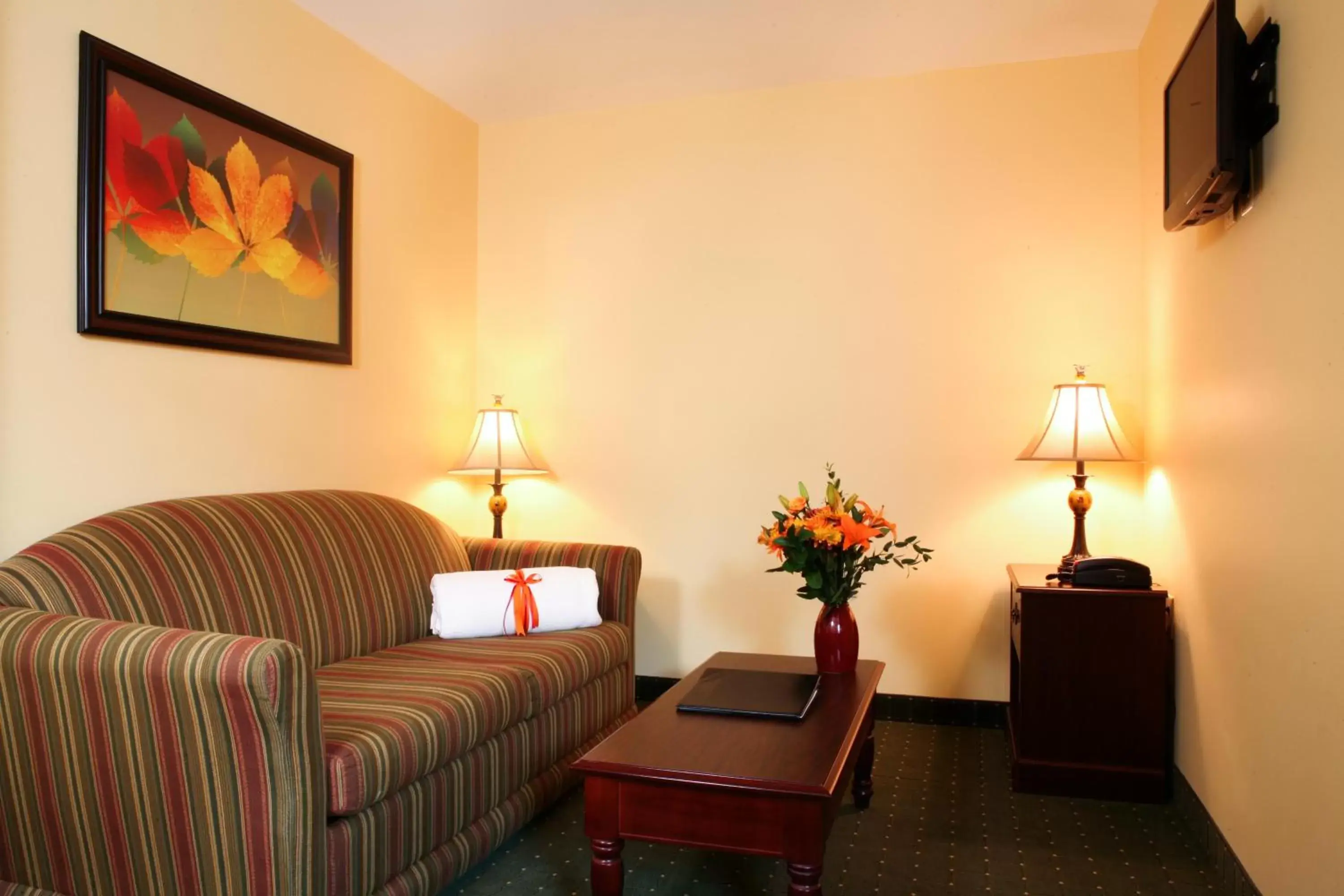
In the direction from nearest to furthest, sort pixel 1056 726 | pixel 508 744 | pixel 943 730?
pixel 508 744, pixel 1056 726, pixel 943 730

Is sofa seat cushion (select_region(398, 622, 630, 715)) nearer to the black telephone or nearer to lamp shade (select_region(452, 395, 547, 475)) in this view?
lamp shade (select_region(452, 395, 547, 475))

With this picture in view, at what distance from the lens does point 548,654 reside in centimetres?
260

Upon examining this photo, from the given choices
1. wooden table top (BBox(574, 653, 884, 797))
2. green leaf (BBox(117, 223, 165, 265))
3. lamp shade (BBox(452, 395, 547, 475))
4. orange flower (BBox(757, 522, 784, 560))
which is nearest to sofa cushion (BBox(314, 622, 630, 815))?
wooden table top (BBox(574, 653, 884, 797))

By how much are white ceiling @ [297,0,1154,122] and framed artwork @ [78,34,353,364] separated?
1.76 ft

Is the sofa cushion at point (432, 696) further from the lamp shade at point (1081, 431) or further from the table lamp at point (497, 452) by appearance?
the lamp shade at point (1081, 431)

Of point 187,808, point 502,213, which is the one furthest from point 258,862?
point 502,213

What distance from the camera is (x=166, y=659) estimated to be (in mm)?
1585

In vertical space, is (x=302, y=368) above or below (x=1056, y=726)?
above

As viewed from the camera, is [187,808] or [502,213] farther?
[502,213]

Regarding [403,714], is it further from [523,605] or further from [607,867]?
[523,605]

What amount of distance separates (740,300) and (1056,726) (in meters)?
1.89

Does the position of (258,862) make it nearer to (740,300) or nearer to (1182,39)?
(740,300)

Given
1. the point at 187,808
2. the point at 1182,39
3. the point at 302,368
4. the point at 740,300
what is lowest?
the point at 187,808

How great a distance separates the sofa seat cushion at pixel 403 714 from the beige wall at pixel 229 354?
76cm
